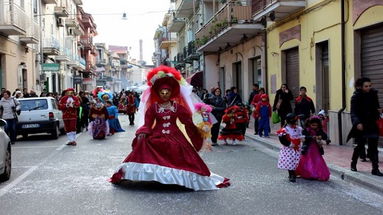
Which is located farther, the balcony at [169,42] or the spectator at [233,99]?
the balcony at [169,42]

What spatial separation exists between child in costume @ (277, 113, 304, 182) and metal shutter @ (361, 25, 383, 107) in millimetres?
4912

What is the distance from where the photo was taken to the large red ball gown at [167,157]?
7.73 meters

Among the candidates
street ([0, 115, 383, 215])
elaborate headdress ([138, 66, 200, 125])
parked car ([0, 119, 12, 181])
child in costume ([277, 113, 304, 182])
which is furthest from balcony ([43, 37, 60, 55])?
child in costume ([277, 113, 304, 182])

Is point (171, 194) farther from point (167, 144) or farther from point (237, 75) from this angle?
point (237, 75)

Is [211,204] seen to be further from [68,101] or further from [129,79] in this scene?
[129,79]

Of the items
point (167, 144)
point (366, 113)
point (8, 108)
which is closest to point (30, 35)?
point (8, 108)

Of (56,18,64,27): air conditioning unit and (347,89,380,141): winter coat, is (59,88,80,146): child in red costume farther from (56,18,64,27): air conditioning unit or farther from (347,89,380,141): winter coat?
(56,18,64,27): air conditioning unit

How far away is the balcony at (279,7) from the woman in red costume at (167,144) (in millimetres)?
10039

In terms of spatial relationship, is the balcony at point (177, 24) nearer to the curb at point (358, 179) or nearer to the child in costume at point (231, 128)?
the child in costume at point (231, 128)

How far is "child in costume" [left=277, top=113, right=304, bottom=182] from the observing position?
8.59 m

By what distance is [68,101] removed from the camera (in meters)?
15.5

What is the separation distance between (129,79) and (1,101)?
142 m

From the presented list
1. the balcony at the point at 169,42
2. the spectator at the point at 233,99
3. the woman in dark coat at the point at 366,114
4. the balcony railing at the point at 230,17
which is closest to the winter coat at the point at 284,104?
the spectator at the point at 233,99

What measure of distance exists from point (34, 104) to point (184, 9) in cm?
2639
